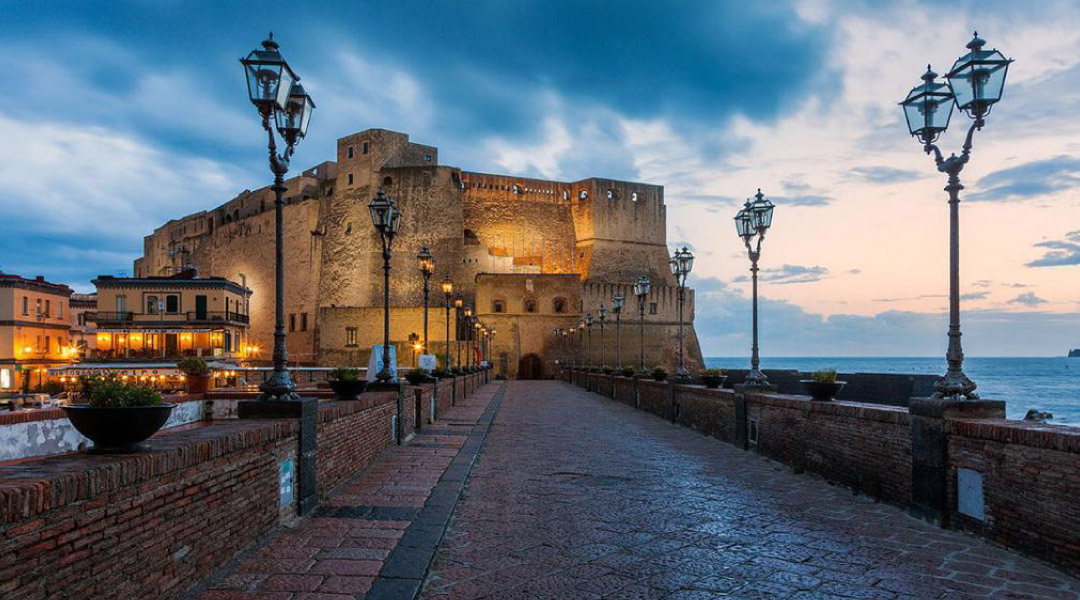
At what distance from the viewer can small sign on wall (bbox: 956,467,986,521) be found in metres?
6.12

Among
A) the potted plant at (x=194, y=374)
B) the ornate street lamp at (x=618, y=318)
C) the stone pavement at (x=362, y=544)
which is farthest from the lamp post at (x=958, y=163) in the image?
the ornate street lamp at (x=618, y=318)

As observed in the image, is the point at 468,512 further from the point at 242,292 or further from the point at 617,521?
the point at 242,292

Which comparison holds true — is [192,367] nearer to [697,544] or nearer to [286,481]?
[286,481]

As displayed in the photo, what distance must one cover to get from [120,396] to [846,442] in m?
7.22

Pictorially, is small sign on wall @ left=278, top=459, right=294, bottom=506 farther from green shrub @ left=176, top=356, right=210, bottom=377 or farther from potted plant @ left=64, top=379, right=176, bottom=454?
green shrub @ left=176, top=356, right=210, bottom=377

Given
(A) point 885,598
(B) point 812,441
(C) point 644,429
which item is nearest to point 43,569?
(A) point 885,598

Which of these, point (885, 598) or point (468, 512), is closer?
point (885, 598)

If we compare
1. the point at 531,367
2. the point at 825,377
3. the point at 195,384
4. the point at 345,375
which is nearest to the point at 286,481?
the point at 345,375

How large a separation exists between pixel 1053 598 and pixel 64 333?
55135 mm

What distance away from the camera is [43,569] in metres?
3.04

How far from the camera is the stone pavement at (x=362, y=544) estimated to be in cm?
460

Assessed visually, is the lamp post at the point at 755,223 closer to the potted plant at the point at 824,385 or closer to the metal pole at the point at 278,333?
the potted plant at the point at 824,385

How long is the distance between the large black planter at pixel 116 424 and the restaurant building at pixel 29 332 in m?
44.7

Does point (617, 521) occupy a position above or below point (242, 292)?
below
